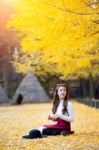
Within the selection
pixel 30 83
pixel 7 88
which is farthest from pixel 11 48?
pixel 30 83

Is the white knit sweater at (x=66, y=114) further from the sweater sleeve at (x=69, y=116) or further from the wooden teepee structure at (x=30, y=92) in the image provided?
the wooden teepee structure at (x=30, y=92)

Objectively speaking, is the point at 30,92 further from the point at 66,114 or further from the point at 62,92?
the point at 66,114

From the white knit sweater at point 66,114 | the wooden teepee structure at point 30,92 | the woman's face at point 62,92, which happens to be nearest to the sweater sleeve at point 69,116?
the white knit sweater at point 66,114

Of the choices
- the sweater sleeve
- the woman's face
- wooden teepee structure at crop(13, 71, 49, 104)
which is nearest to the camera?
the sweater sleeve

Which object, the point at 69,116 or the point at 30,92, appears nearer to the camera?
the point at 69,116

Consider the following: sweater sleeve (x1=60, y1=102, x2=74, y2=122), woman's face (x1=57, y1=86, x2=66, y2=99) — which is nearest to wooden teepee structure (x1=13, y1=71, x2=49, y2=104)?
woman's face (x1=57, y1=86, x2=66, y2=99)

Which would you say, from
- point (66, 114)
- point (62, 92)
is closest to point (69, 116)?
point (66, 114)

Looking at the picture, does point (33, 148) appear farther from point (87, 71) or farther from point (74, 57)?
point (87, 71)

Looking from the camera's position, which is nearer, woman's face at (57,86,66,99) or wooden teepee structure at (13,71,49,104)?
woman's face at (57,86,66,99)

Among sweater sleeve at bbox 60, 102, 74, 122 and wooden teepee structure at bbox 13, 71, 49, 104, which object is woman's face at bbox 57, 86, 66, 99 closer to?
sweater sleeve at bbox 60, 102, 74, 122

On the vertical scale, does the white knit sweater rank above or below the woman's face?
below

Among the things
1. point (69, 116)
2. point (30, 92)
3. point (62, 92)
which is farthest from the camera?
point (30, 92)

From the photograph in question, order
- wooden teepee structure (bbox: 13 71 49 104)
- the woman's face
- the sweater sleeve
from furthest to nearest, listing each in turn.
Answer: wooden teepee structure (bbox: 13 71 49 104) < the woman's face < the sweater sleeve

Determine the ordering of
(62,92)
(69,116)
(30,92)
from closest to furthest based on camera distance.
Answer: (69,116)
(62,92)
(30,92)
